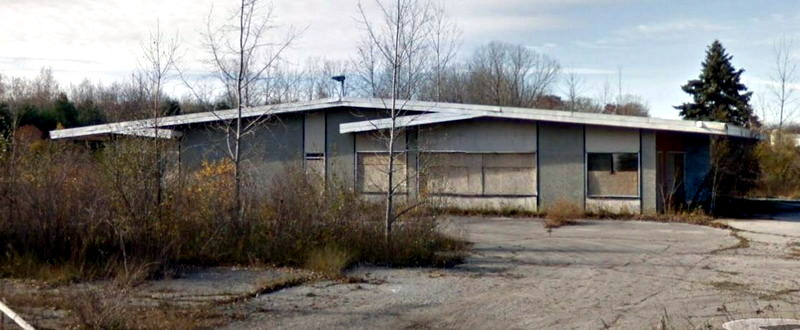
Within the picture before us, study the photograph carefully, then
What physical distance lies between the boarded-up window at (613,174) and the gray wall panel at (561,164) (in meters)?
0.34

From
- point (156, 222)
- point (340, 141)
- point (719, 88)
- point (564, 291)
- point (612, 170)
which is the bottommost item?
point (564, 291)

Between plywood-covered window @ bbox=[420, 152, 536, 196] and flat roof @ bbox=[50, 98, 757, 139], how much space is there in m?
1.43

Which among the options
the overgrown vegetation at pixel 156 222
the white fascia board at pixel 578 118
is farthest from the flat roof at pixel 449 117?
the overgrown vegetation at pixel 156 222

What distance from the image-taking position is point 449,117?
21781 millimetres

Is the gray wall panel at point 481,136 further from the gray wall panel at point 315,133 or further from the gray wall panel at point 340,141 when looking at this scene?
the gray wall panel at point 315,133

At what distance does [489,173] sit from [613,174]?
386cm

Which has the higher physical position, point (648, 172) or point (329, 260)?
point (648, 172)

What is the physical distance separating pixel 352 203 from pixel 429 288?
3.14 meters

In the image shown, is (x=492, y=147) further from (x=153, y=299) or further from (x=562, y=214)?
(x=153, y=299)

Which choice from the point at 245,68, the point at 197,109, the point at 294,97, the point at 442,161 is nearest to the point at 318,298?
the point at 245,68

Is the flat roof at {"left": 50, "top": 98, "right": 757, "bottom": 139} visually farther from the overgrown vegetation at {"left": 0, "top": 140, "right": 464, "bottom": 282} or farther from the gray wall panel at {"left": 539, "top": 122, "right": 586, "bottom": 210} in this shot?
the overgrown vegetation at {"left": 0, "top": 140, "right": 464, "bottom": 282}

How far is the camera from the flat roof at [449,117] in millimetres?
19656

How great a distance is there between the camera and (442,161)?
22.2 meters

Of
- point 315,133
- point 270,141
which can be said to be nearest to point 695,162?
point 315,133
